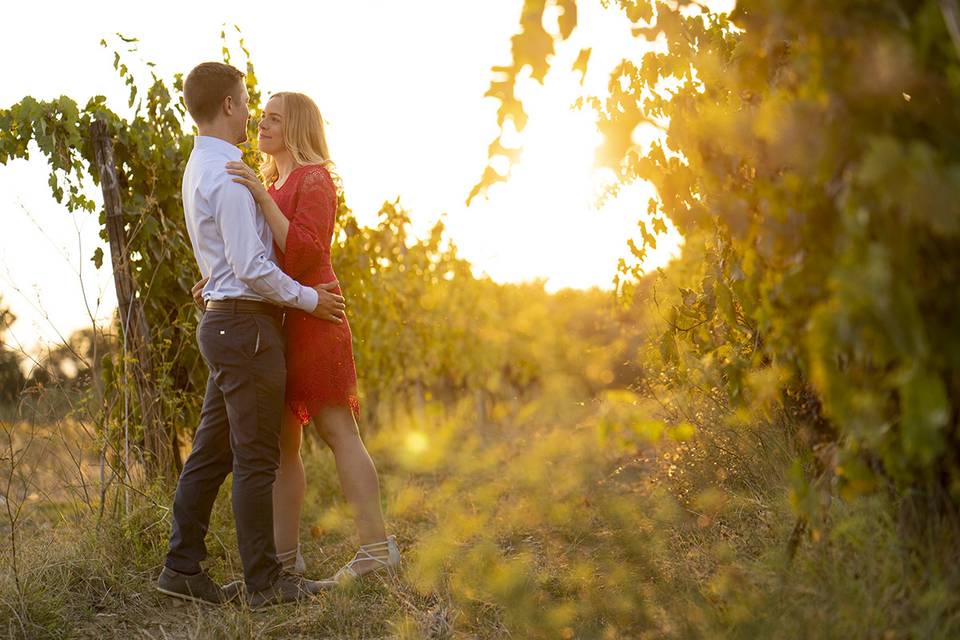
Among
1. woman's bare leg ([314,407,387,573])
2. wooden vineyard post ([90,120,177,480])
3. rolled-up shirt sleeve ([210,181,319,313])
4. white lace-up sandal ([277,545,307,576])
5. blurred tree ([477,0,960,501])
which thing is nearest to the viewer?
blurred tree ([477,0,960,501])

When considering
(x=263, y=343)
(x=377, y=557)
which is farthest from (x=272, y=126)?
(x=377, y=557)

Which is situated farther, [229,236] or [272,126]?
[272,126]

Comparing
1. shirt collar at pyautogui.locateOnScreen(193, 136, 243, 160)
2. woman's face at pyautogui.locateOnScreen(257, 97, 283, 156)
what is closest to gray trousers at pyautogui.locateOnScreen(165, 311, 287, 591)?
shirt collar at pyautogui.locateOnScreen(193, 136, 243, 160)

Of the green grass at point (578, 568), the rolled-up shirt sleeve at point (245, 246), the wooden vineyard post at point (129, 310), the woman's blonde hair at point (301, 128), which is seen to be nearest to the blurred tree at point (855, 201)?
the green grass at point (578, 568)

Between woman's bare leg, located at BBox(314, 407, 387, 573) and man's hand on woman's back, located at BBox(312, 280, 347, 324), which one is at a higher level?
man's hand on woman's back, located at BBox(312, 280, 347, 324)

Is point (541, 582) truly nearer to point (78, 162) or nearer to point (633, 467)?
point (633, 467)

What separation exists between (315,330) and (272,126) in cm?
73

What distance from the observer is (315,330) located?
297 cm

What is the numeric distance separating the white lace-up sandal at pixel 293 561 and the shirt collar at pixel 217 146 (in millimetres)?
1436

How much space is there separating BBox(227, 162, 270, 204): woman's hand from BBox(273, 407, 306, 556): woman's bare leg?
32.9 inches

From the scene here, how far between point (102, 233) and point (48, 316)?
699mm

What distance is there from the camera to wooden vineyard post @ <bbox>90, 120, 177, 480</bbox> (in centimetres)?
371

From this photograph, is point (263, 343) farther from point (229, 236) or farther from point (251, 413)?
point (229, 236)

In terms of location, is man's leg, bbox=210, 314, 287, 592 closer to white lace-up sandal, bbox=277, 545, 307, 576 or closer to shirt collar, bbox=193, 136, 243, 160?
white lace-up sandal, bbox=277, 545, 307, 576
